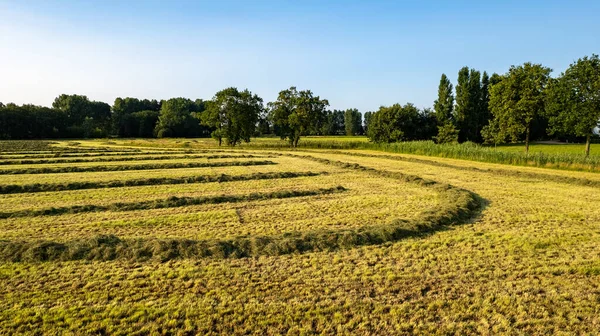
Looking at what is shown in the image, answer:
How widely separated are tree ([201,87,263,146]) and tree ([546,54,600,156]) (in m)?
41.4

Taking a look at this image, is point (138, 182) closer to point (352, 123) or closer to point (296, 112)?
point (296, 112)

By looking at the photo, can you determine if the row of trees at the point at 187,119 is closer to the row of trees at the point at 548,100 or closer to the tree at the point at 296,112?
the tree at the point at 296,112

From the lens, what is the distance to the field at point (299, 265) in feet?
19.0

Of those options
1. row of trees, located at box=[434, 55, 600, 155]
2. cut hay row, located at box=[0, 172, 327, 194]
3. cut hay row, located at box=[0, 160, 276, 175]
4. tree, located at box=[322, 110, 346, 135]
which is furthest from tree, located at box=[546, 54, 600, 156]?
tree, located at box=[322, 110, 346, 135]

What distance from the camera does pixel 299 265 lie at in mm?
8094

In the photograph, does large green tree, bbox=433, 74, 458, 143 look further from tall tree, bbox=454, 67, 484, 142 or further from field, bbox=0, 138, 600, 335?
field, bbox=0, 138, 600, 335

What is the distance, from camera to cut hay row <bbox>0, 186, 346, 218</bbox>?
12938mm

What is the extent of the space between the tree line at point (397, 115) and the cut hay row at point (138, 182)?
26.7 meters

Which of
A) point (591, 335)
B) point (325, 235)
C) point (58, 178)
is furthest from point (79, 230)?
point (58, 178)

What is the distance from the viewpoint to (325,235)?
987cm

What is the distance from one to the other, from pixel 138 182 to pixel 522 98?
1413 inches

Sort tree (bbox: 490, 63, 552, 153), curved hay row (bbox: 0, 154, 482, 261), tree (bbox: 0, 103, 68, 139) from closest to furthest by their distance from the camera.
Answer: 1. curved hay row (bbox: 0, 154, 482, 261)
2. tree (bbox: 490, 63, 552, 153)
3. tree (bbox: 0, 103, 68, 139)

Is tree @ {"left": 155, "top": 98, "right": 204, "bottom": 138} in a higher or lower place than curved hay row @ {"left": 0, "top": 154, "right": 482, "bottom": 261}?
higher

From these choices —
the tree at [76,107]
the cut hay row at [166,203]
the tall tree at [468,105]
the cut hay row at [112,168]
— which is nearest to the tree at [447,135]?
the tall tree at [468,105]
